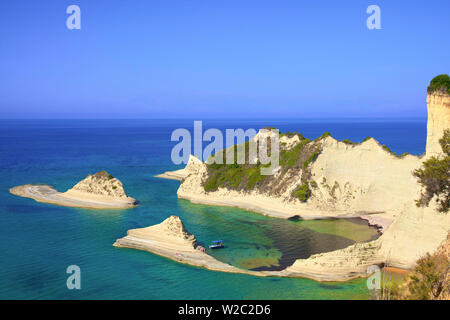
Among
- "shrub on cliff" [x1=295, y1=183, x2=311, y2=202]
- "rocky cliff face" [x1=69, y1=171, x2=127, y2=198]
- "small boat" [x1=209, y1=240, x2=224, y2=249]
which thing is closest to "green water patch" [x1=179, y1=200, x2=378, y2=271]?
"small boat" [x1=209, y1=240, x2=224, y2=249]

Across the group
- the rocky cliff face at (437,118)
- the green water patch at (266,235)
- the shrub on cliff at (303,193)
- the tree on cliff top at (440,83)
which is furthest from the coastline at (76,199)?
the tree on cliff top at (440,83)

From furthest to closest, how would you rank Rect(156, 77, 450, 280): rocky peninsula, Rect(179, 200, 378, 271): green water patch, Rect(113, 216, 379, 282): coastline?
Rect(179, 200, 378, 271): green water patch
Rect(113, 216, 379, 282): coastline
Rect(156, 77, 450, 280): rocky peninsula

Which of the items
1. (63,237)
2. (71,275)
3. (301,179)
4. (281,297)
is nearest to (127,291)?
(71,275)

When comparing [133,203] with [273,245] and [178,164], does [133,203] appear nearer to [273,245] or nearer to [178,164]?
[273,245]

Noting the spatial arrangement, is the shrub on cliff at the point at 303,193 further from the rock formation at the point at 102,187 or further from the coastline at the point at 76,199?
the rock formation at the point at 102,187

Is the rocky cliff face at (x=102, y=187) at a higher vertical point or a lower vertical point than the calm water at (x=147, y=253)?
higher

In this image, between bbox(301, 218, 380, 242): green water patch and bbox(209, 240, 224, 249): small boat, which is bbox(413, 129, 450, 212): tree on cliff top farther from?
bbox(209, 240, 224, 249): small boat
